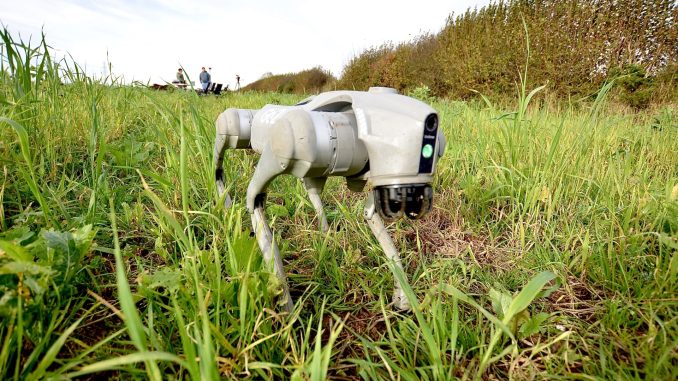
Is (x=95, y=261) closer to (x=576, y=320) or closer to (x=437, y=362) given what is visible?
(x=437, y=362)

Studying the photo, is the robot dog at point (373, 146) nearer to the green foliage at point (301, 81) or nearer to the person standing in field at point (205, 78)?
the green foliage at point (301, 81)

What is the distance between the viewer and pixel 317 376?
633mm

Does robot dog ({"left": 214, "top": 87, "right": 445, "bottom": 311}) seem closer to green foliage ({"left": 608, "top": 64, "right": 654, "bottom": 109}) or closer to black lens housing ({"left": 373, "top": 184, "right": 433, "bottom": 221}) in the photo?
black lens housing ({"left": 373, "top": 184, "right": 433, "bottom": 221})

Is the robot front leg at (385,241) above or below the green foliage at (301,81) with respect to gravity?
below

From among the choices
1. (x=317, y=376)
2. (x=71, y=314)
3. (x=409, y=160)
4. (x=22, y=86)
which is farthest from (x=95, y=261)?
(x=22, y=86)

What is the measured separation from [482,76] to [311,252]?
6.33 meters

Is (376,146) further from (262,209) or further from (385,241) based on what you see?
(262,209)

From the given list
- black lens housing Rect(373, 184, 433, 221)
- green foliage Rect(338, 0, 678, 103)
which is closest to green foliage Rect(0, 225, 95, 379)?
black lens housing Rect(373, 184, 433, 221)

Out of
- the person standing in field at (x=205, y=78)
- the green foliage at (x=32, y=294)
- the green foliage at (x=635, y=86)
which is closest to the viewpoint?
the green foliage at (x=32, y=294)

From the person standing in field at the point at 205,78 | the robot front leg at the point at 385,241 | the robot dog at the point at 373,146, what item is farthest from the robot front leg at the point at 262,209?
the person standing in field at the point at 205,78

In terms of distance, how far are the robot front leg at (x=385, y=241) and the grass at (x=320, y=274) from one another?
1.6 inches

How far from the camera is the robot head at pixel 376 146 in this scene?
2.34 feet

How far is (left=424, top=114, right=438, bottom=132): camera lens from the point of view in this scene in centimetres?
71

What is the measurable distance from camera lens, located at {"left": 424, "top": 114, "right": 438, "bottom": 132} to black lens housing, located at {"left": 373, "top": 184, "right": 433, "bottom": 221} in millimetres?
112
